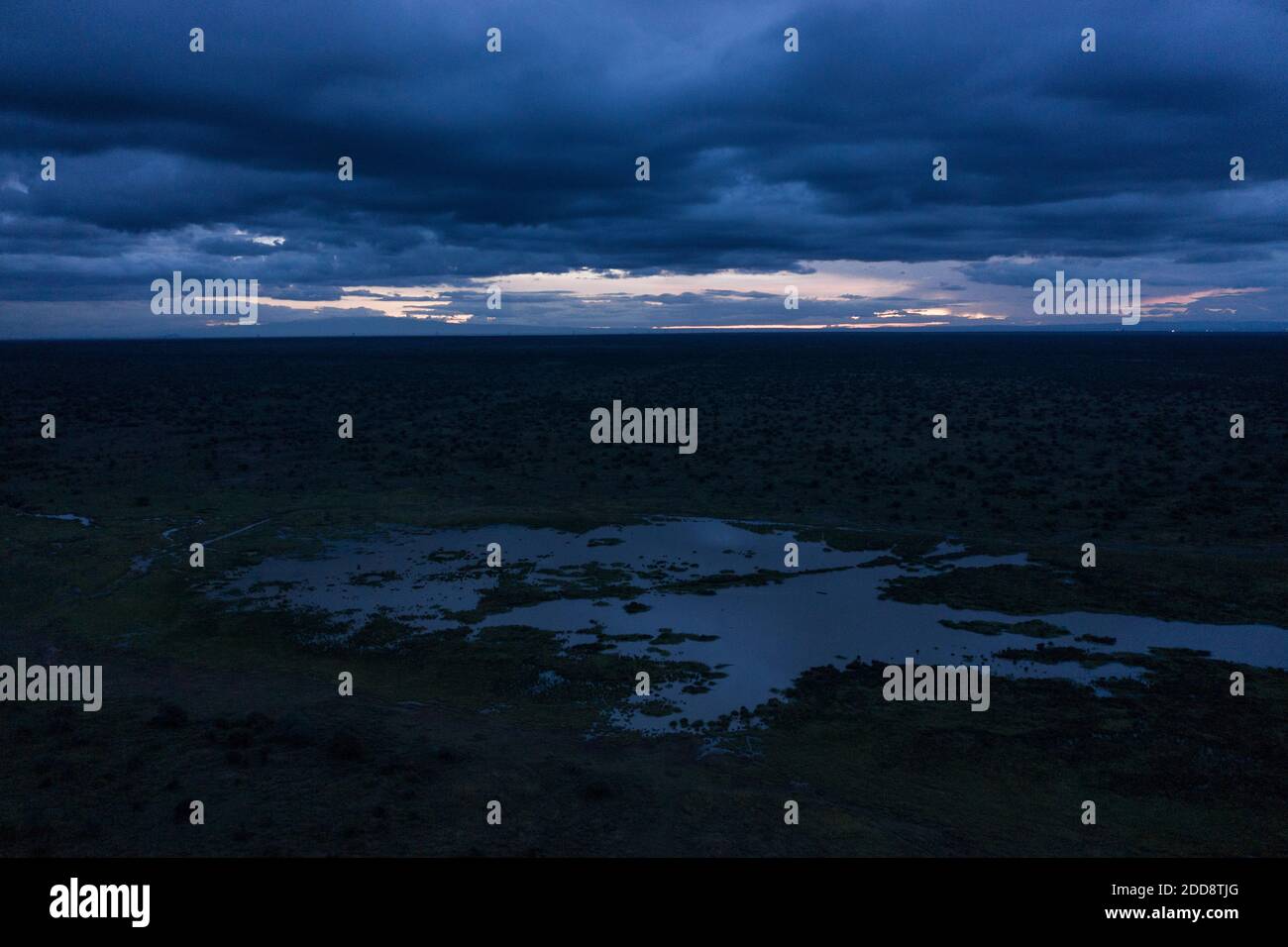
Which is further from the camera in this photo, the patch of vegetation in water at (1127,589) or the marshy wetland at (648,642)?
the patch of vegetation in water at (1127,589)

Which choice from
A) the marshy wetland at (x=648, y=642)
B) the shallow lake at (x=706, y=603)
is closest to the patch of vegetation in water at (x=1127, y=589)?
the marshy wetland at (x=648, y=642)

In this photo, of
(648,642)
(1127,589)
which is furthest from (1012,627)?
(648,642)

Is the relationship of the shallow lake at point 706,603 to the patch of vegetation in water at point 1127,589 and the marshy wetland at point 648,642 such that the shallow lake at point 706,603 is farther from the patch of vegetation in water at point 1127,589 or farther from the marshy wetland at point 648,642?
the patch of vegetation in water at point 1127,589

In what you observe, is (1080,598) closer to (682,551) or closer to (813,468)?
(682,551)

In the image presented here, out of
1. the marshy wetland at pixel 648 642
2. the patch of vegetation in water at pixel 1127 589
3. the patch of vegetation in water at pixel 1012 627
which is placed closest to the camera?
the marshy wetland at pixel 648 642

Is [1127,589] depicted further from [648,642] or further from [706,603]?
[648,642]

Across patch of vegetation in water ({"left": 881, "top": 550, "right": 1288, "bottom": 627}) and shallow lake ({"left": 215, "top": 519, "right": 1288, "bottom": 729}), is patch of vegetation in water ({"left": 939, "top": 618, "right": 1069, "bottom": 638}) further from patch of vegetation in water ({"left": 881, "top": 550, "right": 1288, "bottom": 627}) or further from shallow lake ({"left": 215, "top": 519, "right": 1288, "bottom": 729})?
patch of vegetation in water ({"left": 881, "top": 550, "right": 1288, "bottom": 627})

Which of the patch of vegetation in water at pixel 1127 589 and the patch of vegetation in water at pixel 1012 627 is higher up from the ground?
the patch of vegetation in water at pixel 1127 589

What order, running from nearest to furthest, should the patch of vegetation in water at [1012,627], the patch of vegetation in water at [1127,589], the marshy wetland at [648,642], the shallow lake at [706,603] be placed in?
the marshy wetland at [648,642] < the shallow lake at [706,603] < the patch of vegetation in water at [1012,627] < the patch of vegetation in water at [1127,589]

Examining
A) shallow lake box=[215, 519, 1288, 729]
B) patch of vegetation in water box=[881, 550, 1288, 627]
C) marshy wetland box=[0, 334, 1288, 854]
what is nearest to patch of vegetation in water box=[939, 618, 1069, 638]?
marshy wetland box=[0, 334, 1288, 854]
